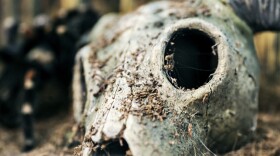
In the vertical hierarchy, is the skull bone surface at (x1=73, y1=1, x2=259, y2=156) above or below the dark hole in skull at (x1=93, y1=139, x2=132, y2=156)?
above

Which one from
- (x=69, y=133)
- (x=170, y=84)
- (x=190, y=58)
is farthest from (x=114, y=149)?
(x=69, y=133)

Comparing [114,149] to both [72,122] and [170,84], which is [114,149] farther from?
[72,122]

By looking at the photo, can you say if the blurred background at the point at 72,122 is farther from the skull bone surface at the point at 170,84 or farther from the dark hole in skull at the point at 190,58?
the dark hole in skull at the point at 190,58

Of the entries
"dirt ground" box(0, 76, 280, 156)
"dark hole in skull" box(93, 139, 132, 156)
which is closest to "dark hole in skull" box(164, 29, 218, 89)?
"dark hole in skull" box(93, 139, 132, 156)

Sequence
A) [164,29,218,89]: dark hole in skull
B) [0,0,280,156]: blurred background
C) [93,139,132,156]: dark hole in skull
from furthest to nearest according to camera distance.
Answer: [0,0,280,156]: blurred background, [164,29,218,89]: dark hole in skull, [93,139,132,156]: dark hole in skull

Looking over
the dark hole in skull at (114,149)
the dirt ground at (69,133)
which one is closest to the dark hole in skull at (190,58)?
the dark hole in skull at (114,149)

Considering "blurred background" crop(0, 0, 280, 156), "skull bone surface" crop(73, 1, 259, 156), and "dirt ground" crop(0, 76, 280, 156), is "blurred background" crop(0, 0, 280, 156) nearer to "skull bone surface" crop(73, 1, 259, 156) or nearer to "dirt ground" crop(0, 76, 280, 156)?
"dirt ground" crop(0, 76, 280, 156)
